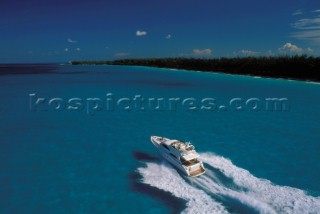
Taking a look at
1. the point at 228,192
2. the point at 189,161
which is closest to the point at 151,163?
the point at 189,161

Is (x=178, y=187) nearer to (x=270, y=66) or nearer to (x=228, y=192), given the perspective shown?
(x=228, y=192)

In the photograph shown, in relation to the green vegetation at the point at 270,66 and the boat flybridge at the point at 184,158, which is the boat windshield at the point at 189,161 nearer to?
the boat flybridge at the point at 184,158

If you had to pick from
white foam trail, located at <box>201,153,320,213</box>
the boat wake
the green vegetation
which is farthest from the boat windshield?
the green vegetation

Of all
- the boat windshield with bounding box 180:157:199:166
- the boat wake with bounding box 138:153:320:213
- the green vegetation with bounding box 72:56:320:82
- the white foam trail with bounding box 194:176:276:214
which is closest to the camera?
the white foam trail with bounding box 194:176:276:214

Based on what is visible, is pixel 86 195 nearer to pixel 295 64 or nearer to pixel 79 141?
pixel 79 141

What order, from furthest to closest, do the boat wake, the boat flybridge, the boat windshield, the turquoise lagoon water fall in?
1. the boat windshield
2. the boat flybridge
3. the turquoise lagoon water
4. the boat wake

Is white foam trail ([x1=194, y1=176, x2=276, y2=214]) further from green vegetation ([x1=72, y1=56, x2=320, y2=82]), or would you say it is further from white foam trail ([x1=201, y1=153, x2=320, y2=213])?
green vegetation ([x1=72, y1=56, x2=320, y2=82])
